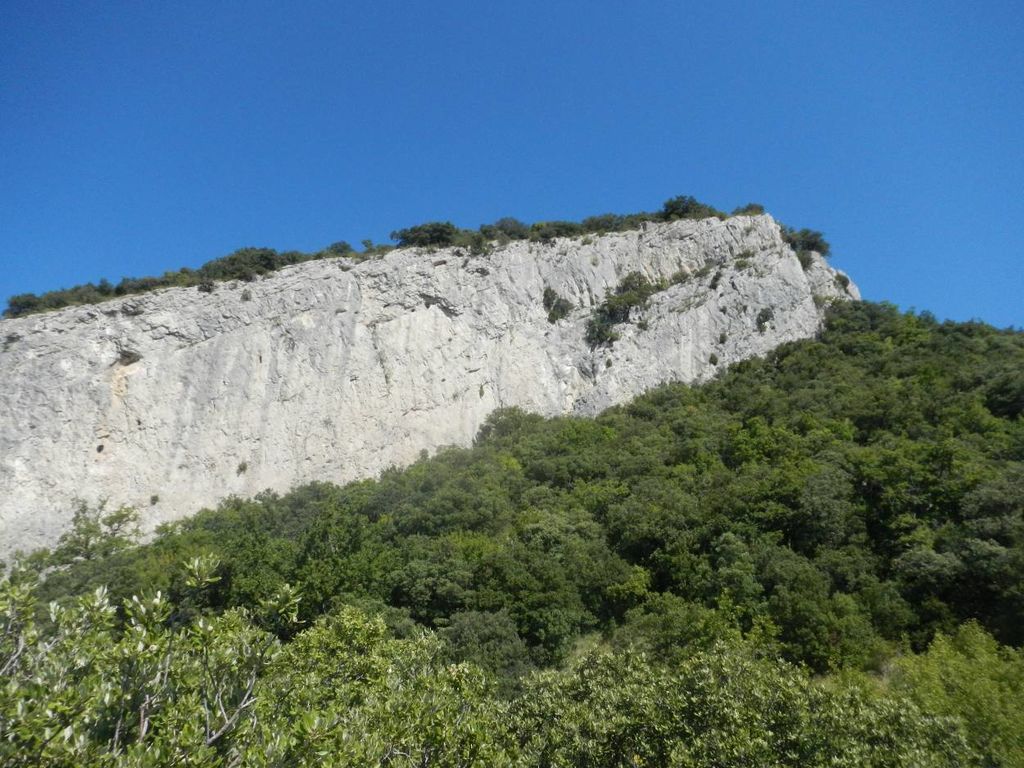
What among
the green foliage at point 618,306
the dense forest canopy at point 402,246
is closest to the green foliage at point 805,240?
the dense forest canopy at point 402,246

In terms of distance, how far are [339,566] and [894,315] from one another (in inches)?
1690

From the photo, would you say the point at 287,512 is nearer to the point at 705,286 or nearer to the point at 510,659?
the point at 510,659

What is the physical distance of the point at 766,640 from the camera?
1831cm

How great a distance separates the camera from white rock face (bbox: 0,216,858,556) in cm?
3816

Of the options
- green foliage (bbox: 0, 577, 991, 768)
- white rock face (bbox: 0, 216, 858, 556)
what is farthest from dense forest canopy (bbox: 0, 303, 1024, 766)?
white rock face (bbox: 0, 216, 858, 556)

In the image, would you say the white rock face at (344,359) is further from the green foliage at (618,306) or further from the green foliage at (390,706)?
the green foliage at (390,706)

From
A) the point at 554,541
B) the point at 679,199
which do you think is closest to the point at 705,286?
the point at 679,199

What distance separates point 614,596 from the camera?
23.7 metres

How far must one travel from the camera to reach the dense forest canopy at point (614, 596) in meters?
6.04

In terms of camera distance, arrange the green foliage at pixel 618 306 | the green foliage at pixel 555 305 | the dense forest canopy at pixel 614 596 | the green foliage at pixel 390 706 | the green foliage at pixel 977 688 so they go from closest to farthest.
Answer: the green foliage at pixel 390 706 < the dense forest canopy at pixel 614 596 < the green foliage at pixel 977 688 < the green foliage at pixel 618 306 < the green foliage at pixel 555 305

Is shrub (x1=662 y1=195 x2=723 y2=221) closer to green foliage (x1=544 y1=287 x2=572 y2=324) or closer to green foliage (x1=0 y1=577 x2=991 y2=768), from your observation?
green foliage (x1=544 y1=287 x2=572 y2=324)

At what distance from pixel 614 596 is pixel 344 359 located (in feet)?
91.4

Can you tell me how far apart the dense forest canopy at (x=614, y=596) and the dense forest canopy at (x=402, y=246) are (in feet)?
52.5

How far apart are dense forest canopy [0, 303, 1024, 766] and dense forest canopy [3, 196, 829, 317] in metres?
16.0
